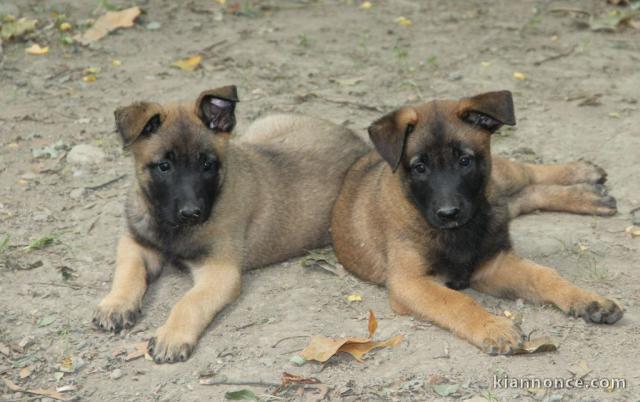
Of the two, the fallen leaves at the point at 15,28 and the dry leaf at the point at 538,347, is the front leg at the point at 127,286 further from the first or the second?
the fallen leaves at the point at 15,28

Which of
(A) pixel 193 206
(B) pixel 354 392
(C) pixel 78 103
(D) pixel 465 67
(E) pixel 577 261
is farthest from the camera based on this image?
(D) pixel 465 67

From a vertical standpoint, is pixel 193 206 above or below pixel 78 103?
above

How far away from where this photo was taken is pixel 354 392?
5.30 m

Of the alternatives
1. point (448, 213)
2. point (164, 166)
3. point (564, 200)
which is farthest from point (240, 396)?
point (564, 200)

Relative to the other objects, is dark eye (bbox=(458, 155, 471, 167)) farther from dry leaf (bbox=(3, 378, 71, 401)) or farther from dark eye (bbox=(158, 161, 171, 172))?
dry leaf (bbox=(3, 378, 71, 401))

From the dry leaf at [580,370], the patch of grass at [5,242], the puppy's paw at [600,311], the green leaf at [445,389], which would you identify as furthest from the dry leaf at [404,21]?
the green leaf at [445,389]

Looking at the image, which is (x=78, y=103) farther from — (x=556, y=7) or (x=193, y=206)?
(x=556, y=7)

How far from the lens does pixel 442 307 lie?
19.5 ft

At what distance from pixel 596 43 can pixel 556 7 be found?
3.83 ft

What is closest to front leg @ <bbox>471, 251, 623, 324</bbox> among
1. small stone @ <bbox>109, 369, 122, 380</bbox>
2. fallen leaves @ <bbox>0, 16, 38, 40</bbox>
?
small stone @ <bbox>109, 369, 122, 380</bbox>

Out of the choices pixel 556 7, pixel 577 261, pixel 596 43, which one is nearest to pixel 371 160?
pixel 577 261

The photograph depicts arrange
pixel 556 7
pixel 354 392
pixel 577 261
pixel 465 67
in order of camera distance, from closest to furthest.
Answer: pixel 354 392 < pixel 577 261 < pixel 465 67 < pixel 556 7

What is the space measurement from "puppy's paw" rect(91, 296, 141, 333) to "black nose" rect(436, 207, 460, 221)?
1.99 metres

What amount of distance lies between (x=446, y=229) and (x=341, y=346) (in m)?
1.16
